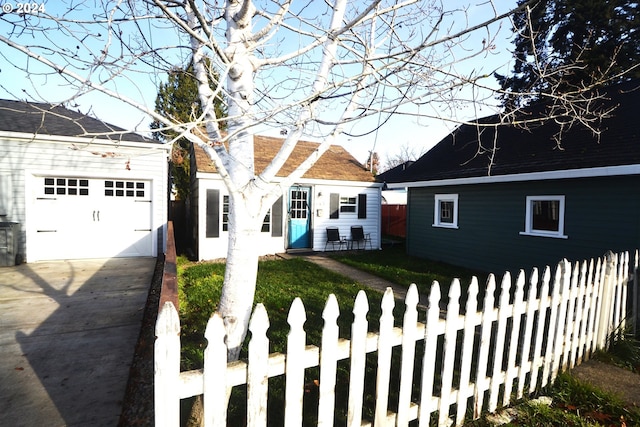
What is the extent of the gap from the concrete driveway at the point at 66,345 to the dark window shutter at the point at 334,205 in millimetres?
6653

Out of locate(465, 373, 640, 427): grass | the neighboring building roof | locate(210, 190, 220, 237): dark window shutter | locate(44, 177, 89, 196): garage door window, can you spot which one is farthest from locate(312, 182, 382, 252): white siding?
locate(465, 373, 640, 427): grass

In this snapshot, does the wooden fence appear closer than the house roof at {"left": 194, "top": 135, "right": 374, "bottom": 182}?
No

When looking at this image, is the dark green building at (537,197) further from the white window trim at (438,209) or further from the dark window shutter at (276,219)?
the dark window shutter at (276,219)

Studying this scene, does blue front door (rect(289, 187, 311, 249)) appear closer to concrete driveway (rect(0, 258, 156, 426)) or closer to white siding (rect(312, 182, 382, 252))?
white siding (rect(312, 182, 382, 252))

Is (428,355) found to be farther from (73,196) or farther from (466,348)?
(73,196)

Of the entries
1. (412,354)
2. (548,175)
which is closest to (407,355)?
(412,354)

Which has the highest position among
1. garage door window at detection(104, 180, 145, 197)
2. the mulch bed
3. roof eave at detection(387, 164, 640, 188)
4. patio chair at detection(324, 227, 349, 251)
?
roof eave at detection(387, 164, 640, 188)

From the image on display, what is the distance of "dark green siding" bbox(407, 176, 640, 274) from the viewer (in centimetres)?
634

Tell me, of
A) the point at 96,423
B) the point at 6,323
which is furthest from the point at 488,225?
the point at 6,323

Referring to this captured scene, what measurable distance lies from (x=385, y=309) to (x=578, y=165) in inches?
278

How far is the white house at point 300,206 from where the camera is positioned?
10.3 meters

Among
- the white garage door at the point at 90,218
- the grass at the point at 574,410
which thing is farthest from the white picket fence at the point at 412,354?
the white garage door at the point at 90,218

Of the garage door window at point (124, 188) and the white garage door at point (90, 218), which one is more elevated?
the garage door window at point (124, 188)

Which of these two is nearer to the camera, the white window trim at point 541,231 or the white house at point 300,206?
the white window trim at point 541,231
